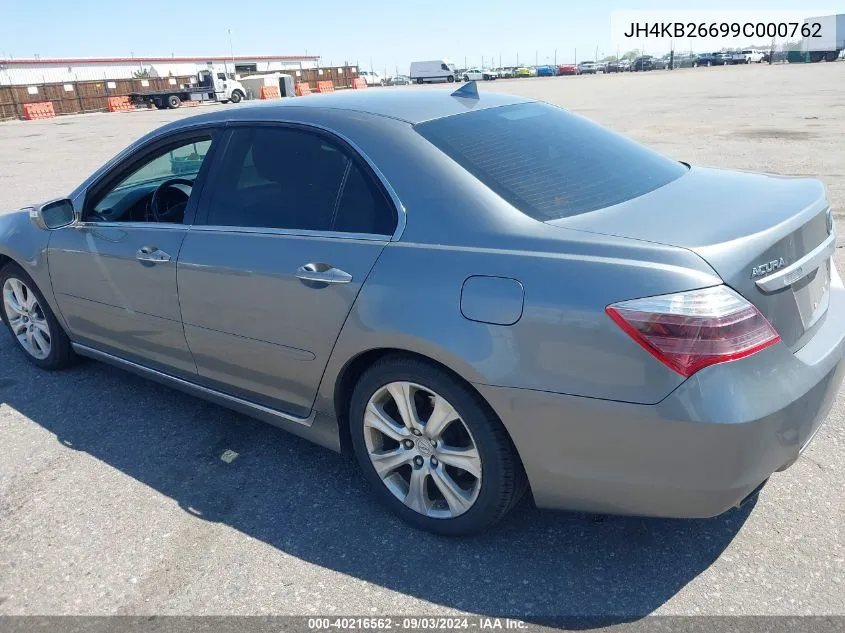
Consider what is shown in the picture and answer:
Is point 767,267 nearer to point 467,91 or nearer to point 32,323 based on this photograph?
point 467,91

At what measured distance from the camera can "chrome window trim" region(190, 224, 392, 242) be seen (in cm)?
278

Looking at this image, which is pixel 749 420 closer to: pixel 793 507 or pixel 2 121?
pixel 793 507

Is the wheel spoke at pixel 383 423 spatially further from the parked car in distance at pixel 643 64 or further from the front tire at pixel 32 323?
the parked car in distance at pixel 643 64

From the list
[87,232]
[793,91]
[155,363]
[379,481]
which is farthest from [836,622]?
[793,91]

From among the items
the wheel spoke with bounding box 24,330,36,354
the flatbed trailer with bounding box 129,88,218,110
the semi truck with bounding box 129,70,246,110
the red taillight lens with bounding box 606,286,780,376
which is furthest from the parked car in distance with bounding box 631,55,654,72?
the red taillight lens with bounding box 606,286,780,376

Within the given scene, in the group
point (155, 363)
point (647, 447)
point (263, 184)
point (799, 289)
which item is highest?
point (263, 184)

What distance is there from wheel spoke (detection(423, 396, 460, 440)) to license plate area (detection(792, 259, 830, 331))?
4.04 ft

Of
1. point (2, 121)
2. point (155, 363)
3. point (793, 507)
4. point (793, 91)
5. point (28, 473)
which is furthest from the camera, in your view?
point (2, 121)

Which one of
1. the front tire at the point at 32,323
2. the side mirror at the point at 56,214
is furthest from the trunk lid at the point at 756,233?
the front tire at the point at 32,323

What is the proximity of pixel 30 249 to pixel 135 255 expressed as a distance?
45.2 inches

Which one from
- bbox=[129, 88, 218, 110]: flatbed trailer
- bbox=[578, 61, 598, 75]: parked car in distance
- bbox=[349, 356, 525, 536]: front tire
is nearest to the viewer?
bbox=[349, 356, 525, 536]: front tire

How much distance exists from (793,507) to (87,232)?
12.1ft

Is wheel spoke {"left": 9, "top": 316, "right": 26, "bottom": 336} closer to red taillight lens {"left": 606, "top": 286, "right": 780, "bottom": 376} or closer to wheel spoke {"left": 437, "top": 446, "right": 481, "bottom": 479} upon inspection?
wheel spoke {"left": 437, "top": 446, "right": 481, "bottom": 479}

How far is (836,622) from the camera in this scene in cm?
227
